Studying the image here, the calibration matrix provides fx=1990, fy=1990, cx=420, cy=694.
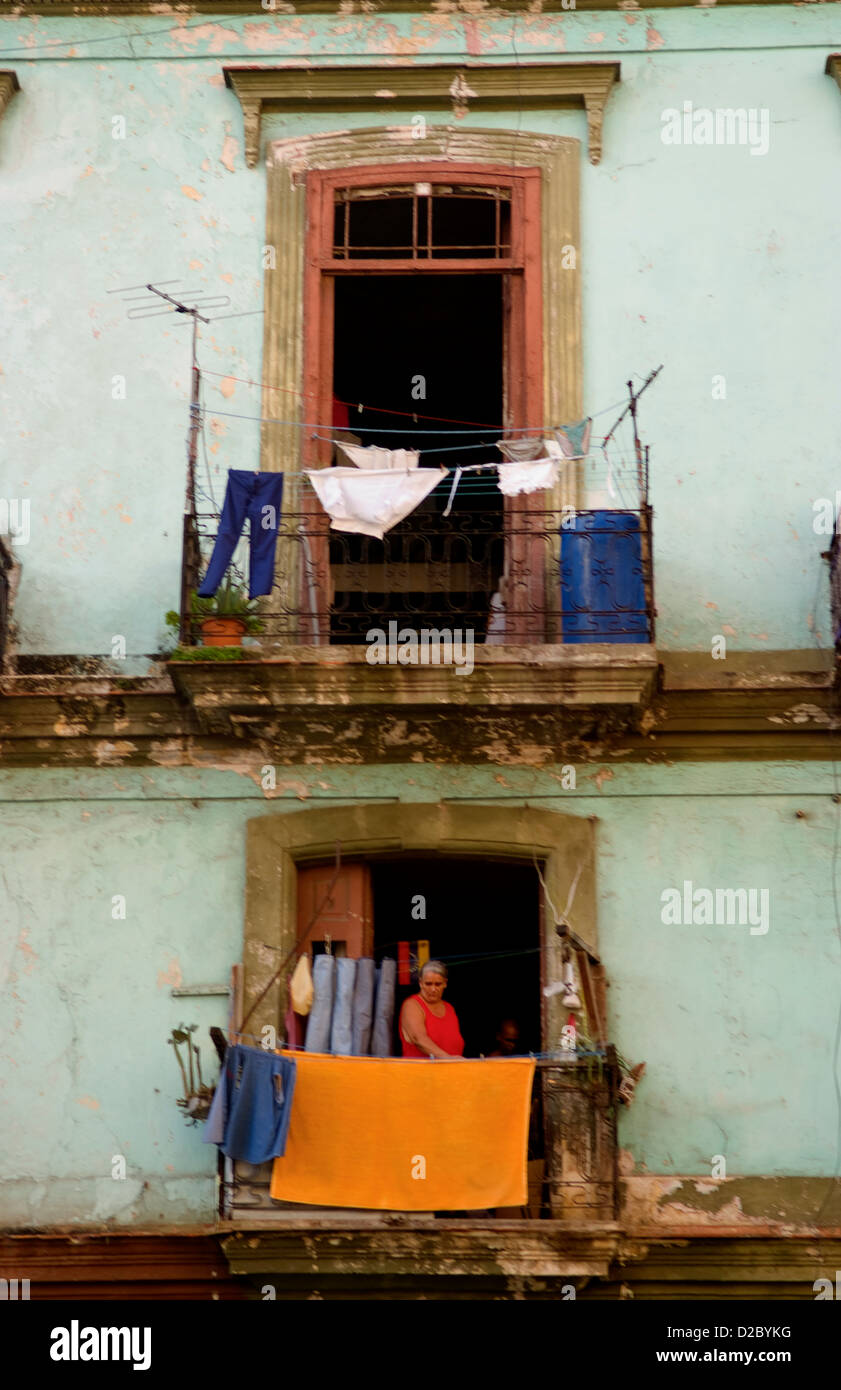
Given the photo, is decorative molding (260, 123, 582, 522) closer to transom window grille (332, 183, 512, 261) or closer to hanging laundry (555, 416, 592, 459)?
transom window grille (332, 183, 512, 261)

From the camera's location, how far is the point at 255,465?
1135 cm

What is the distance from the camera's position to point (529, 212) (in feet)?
38.9

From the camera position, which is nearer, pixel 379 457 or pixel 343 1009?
pixel 343 1009

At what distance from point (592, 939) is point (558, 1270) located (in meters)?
1.71

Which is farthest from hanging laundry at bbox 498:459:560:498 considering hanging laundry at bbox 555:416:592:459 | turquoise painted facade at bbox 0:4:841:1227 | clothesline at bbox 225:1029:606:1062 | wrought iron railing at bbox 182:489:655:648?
clothesline at bbox 225:1029:606:1062

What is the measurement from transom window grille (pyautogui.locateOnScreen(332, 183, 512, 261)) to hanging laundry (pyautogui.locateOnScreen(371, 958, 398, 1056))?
4267mm

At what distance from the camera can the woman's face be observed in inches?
416

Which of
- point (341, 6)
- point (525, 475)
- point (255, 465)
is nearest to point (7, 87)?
point (341, 6)

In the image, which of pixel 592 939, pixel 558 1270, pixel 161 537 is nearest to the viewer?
pixel 558 1270

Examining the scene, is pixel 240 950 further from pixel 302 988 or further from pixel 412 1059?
pixel 412 1059

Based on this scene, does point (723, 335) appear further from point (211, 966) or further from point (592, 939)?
point (211, 966)

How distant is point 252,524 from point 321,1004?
259 cm

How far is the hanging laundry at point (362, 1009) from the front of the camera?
1045 cm

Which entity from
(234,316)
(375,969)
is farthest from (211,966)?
(234,316)
